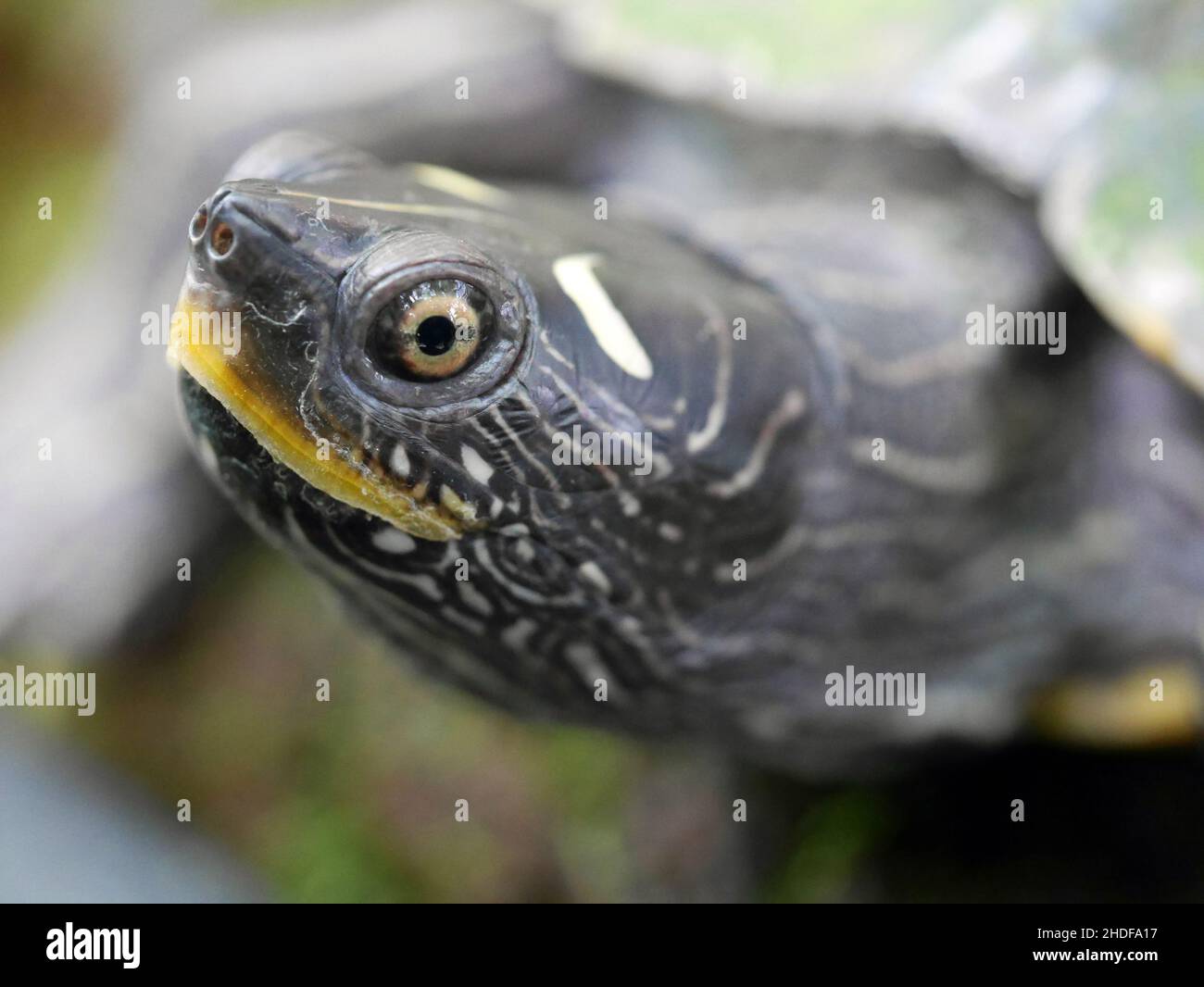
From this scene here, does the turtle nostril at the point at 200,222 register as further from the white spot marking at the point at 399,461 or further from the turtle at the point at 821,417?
the white spot marking at the point at 399,461

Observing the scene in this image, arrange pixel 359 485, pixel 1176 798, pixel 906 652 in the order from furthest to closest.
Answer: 1. pixel 1176 798
2. pixel 906 652
3. pixel 359 485

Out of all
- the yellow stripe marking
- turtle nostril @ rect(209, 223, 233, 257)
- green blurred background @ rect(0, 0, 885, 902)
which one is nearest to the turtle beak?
turtle nostril @ rect(209, 223, 233, 257)

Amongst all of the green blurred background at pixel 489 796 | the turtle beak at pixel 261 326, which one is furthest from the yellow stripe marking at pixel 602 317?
the green blurred background at pixel 489 796

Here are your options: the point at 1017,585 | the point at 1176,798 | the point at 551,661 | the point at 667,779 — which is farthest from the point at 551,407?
the point at 1176,798

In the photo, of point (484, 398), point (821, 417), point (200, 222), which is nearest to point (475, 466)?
point (484, 398)

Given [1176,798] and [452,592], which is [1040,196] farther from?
[452,592]

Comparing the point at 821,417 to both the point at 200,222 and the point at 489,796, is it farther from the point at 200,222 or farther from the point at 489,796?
the point at 489,796
